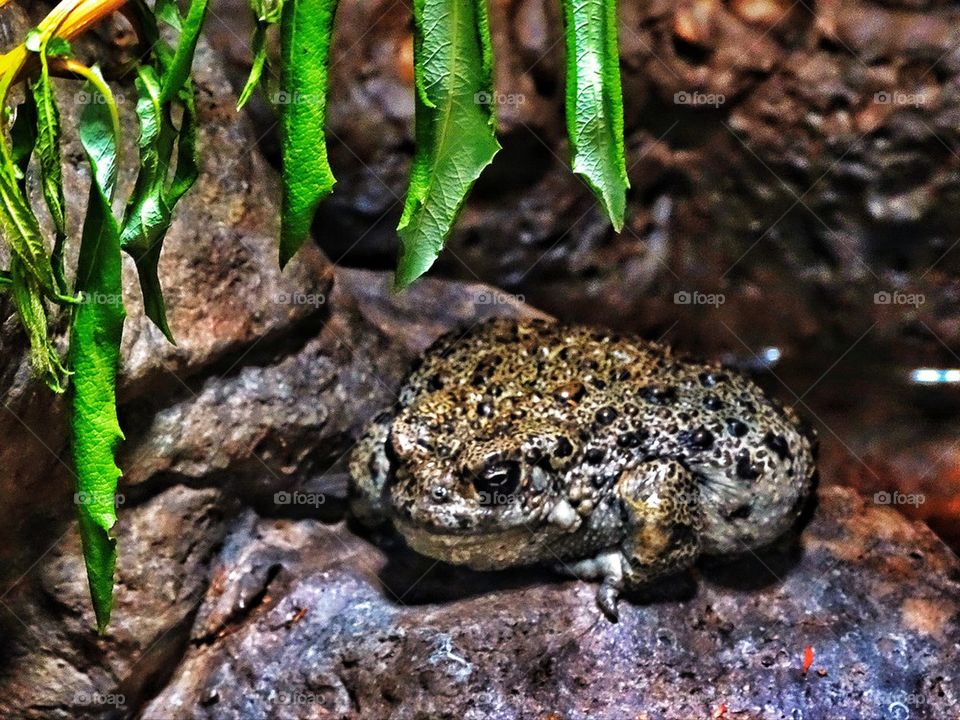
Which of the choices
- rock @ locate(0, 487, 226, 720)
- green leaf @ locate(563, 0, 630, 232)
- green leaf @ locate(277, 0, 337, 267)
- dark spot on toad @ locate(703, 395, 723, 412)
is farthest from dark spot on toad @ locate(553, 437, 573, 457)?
green leaf @ locate(277, 0, 337, 267)

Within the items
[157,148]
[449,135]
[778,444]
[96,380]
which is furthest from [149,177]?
[778,444]

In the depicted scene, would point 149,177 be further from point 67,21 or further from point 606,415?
point 606,415

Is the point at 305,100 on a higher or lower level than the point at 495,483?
higher

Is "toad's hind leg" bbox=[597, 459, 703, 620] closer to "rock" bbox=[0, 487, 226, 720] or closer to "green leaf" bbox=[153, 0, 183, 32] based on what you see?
"rock" bbox=[0, 487, 226, 720]

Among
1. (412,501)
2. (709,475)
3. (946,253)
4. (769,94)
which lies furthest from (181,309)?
(946,253)

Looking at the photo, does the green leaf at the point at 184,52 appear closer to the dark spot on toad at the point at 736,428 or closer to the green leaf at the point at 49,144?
the green leaf at the point at 49,144

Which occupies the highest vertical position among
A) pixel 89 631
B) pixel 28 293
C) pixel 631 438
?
pixel 28 293

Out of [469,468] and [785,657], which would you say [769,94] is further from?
[785,657]
